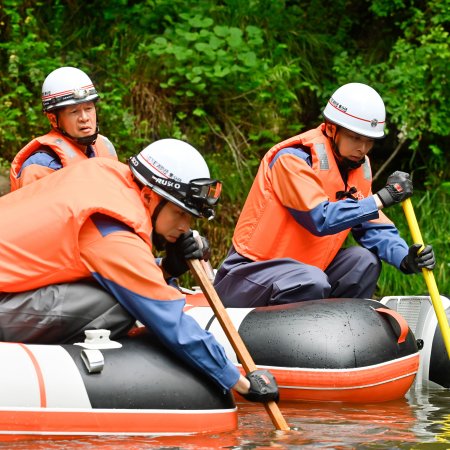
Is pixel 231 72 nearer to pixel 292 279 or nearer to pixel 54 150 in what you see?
pixel 54 150

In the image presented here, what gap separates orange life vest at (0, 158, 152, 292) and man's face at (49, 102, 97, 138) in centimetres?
225

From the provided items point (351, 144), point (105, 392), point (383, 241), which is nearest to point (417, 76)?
point (383, 241)

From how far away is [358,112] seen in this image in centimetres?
654

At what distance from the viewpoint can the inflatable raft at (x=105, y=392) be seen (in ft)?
15.0

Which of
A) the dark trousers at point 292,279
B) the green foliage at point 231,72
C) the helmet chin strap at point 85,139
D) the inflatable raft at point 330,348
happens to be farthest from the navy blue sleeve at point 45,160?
the green foliage at point 231,72

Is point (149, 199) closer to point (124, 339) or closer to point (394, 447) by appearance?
point (124, 339)

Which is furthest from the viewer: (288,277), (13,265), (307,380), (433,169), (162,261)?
(433,169)

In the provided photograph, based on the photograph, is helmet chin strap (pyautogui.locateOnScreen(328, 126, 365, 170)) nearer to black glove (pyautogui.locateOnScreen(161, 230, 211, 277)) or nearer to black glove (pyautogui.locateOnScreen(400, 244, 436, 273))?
black glove (pyautogui.locateOnScreen(400, 244, 436, 273))

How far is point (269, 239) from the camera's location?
261 inches

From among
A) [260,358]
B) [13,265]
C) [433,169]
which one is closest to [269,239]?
[260,358]

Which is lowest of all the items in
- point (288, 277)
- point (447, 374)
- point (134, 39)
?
point (447, 374)

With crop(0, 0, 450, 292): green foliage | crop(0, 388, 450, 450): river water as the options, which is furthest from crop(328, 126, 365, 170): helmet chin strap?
crop(0, 0, 450, 292): green foliage

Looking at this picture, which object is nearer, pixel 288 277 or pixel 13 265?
pixel 13 265

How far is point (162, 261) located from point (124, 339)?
70 centimetres
